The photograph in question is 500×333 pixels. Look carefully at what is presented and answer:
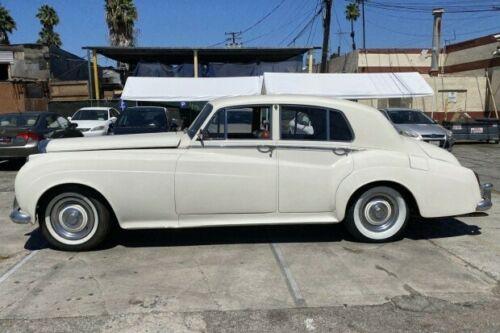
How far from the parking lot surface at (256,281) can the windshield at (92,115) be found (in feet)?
42.8

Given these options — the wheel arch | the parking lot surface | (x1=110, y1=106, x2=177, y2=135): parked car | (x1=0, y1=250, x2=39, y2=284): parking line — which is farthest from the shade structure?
(x1=0, y1=250, x2=39, y2=284): parking line

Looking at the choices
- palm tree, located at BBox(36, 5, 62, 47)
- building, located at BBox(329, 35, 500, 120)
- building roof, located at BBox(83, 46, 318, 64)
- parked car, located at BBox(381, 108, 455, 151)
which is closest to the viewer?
parked car, located at BBox(381, 108, 455, 151)

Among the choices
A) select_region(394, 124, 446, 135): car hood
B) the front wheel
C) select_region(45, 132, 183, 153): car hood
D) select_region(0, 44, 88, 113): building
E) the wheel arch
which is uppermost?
select_region(0, 44, 88, 113): building

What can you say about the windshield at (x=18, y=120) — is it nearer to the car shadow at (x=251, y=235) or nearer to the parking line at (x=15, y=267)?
the car shadow at (x=251, y=235)

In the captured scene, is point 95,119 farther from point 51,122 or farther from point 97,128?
point 51,122

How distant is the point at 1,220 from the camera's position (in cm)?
711

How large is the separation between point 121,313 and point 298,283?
1.57 metres

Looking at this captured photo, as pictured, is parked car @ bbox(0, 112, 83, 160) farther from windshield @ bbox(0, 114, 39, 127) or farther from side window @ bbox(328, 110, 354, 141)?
side window @ bbox(328, 110, 354, 141)

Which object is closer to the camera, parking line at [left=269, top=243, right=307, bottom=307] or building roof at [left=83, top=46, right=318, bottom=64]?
parking line at [left=269, top=243, right=307, bottom=307]

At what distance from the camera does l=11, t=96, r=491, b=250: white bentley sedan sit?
5312 millimetres

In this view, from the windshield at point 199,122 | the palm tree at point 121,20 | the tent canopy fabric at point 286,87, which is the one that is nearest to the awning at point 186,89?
the tent canopy fabric at point 286,87

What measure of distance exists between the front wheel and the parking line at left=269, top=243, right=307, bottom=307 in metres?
0.89

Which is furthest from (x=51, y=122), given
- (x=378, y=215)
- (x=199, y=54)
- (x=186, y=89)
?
(x=199, y=54)

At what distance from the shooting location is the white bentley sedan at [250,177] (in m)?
5.31
